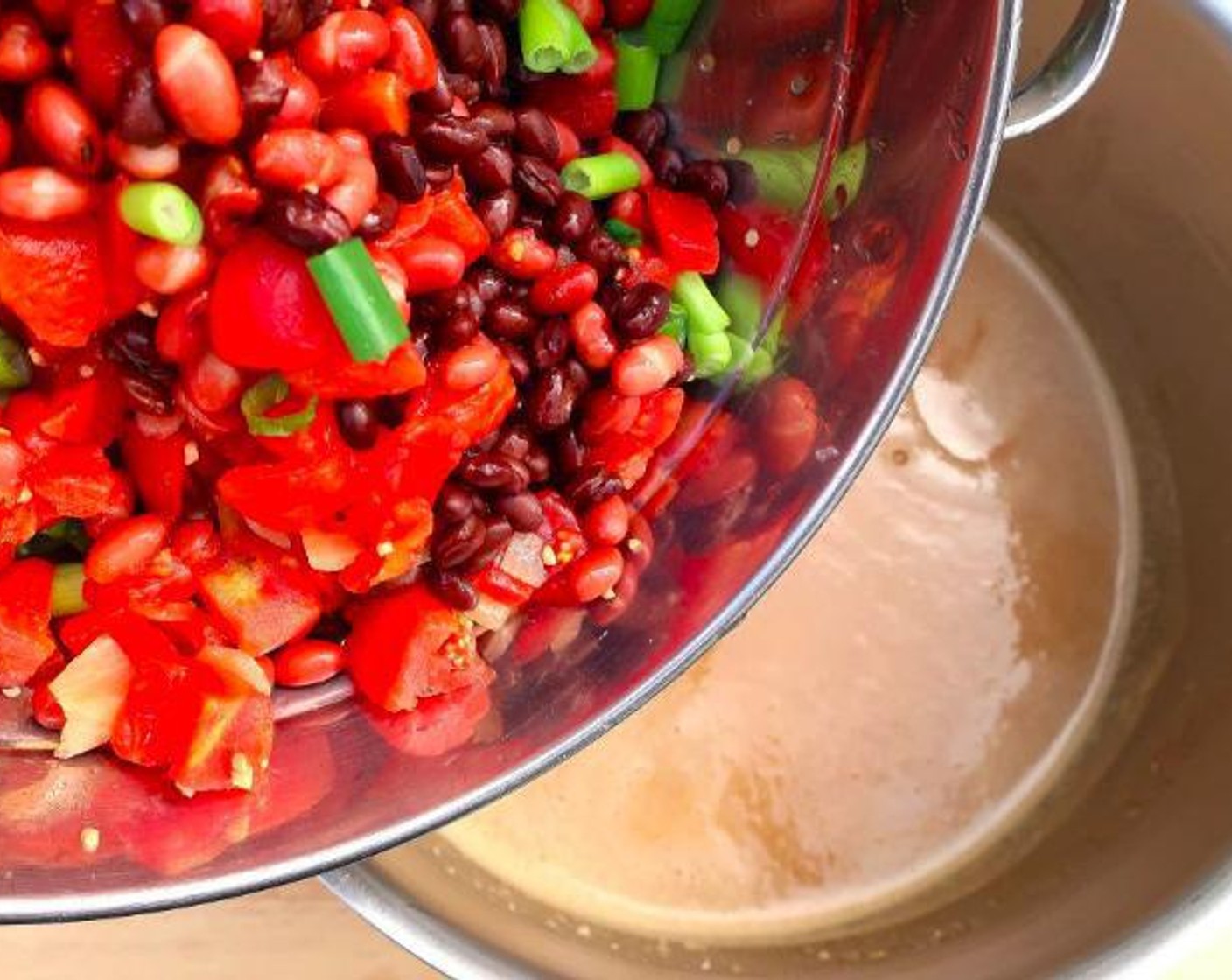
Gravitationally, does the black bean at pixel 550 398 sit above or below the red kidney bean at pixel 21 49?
below

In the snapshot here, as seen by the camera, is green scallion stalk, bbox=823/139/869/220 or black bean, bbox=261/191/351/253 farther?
green scallion stalk, bbox=823/139/869/220

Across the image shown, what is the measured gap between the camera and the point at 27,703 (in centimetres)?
115

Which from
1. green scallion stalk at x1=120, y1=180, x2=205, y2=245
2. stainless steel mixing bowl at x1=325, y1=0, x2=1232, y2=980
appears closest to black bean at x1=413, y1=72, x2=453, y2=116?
green scallion stalk at x1=120, y1=180, x2=205, y2=245

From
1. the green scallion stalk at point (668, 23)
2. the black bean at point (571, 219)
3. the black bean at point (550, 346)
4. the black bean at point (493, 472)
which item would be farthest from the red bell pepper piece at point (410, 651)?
the green scallion stalk at point (668, 23)

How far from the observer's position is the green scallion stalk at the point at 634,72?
1.23 m

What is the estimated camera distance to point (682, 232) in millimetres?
1214

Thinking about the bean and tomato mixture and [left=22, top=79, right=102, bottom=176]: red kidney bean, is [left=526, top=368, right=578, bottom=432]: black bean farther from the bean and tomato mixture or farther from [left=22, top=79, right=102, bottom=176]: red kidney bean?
[left=22, top=79, right=102, bottom=176]: red kidney bean

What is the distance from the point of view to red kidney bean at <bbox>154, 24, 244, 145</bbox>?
888mm

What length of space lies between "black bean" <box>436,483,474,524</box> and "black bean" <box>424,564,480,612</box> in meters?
0.05

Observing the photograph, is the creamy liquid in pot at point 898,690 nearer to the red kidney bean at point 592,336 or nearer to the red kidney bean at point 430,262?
the red kidney bean at point 592,336

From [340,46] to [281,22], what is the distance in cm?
5

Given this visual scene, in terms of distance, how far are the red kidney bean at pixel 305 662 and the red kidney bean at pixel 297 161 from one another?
1.31 feet

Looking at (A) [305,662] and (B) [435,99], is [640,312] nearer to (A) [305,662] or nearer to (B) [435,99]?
(B) [435,99]

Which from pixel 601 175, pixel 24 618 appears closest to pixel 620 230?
pixel 601 175
